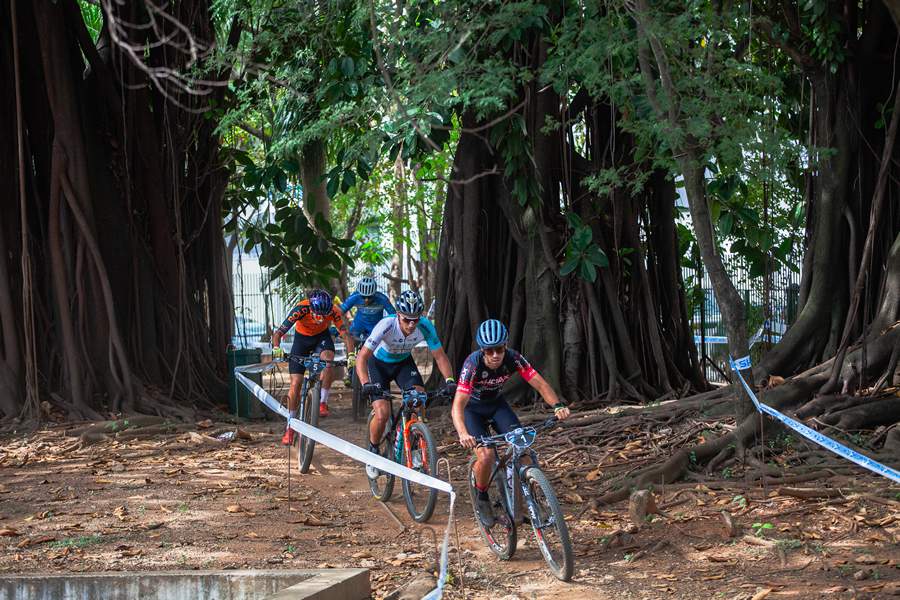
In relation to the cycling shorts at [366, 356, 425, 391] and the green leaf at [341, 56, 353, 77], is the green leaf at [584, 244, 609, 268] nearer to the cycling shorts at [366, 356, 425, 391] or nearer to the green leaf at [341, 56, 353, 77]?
the green leaf at [341, 56, 353, 77]

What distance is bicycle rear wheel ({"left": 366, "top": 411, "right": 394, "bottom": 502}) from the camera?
8.21m

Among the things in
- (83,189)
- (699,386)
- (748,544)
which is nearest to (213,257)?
(83,189)

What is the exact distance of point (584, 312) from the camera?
12.6 meters

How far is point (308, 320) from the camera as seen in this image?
36.0ft

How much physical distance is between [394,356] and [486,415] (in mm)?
1744

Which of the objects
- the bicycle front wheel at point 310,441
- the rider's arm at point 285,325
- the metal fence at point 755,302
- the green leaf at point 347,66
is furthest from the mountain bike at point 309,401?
the metal fence at point 755,302

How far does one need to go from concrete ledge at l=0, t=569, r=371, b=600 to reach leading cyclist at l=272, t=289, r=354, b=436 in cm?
399

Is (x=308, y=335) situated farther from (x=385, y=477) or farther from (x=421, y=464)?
(x=421, y=464)

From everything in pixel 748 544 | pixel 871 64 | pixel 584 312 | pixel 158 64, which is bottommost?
pixel 748 544

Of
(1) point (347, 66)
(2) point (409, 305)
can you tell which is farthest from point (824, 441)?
(1) point (347, 66)

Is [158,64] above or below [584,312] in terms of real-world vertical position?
above

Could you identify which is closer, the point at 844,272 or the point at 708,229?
A: the point at 708,229

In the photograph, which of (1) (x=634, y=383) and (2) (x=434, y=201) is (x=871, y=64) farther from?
(2) (x=434, y=201)

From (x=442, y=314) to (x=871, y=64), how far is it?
5734mm
